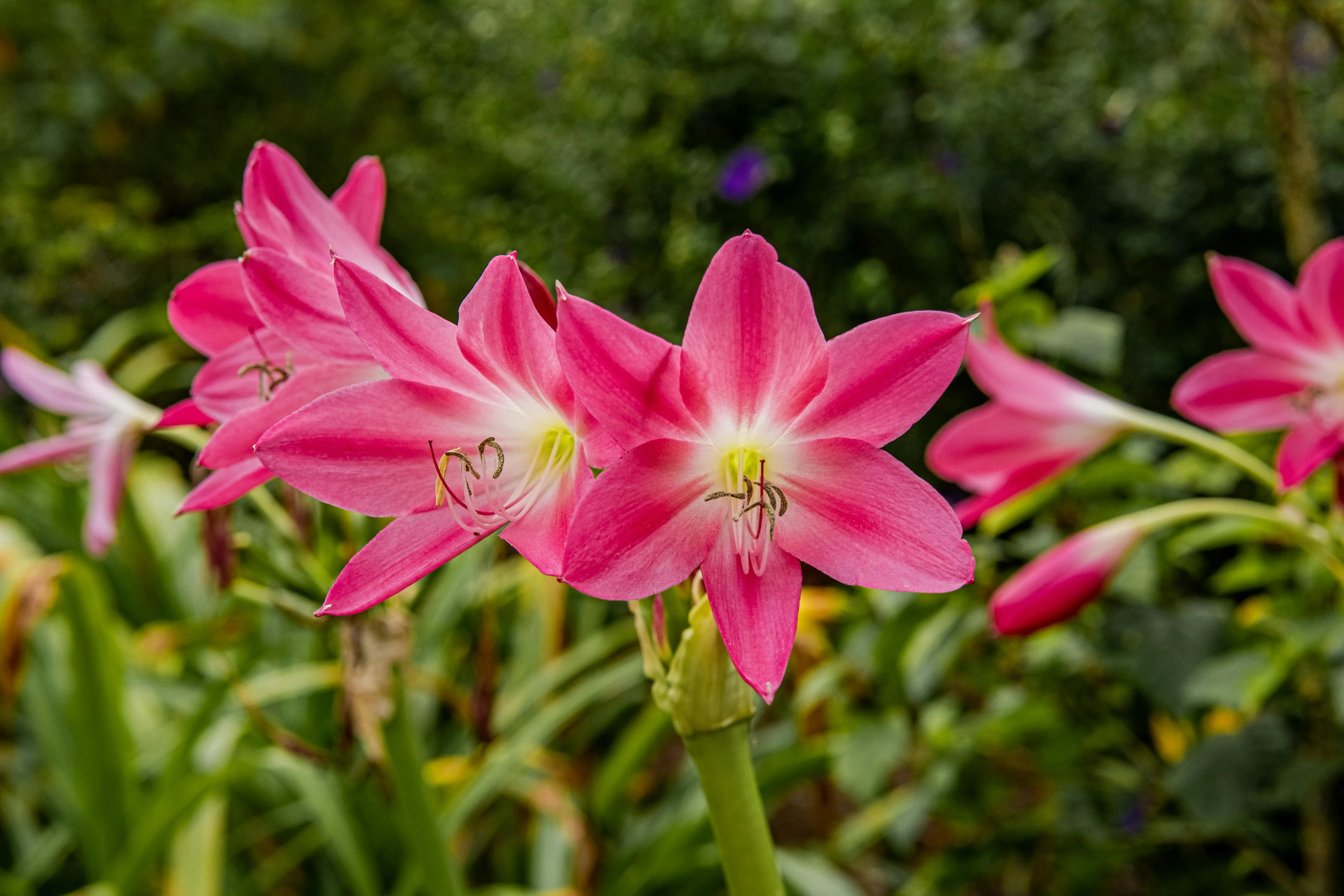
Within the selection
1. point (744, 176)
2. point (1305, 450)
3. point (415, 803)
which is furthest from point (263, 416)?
point (744, 176)

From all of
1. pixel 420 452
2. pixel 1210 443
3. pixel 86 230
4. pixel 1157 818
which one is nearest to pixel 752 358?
pixel 420 452

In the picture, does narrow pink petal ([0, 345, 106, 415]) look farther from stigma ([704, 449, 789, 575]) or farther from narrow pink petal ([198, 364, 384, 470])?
stigma ([704, 449, 789, 575])

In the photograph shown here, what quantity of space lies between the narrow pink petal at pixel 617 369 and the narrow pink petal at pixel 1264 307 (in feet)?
1.68

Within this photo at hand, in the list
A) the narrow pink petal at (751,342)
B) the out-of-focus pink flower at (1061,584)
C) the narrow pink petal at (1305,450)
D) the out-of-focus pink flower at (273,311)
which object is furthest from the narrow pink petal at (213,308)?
the narrow pink petal at (1305,450)

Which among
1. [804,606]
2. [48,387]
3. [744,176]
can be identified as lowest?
[48,387]

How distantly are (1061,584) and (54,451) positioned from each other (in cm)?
74

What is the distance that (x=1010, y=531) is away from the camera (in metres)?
2.35

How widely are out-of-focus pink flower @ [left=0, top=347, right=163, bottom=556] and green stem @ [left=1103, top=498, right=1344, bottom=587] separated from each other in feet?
2.37

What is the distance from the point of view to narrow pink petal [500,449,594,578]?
15.3 inches

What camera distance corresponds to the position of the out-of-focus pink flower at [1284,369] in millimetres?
656

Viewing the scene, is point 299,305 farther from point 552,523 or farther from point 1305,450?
point 1305,450

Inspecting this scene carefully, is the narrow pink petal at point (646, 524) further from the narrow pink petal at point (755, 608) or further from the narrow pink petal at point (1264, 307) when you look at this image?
the narrow pink petal at point (1264, 307)

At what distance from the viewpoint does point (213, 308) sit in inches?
19.8

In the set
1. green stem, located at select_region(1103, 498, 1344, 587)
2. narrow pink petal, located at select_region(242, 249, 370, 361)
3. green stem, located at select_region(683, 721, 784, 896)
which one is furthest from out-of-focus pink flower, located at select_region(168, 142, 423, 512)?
green stem, located at select_region(1103, 498, 1344, 587)
